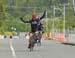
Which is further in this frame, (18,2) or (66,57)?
(18,2)

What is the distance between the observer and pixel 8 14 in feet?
543

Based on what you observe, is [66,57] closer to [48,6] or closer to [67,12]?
[67,12]

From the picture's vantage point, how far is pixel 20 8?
170625 millimetres

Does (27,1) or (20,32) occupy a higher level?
(27,1)

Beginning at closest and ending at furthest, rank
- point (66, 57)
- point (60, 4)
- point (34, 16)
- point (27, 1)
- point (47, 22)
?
point (66, 57), point (34, 16), point (47, 22), point (60, 4), point (27, 1)

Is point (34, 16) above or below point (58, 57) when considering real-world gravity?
above

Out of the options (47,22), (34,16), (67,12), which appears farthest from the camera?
(47,22)

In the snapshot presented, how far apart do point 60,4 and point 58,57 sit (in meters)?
137

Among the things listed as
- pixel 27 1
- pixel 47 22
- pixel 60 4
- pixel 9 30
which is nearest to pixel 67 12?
pixel 47 22

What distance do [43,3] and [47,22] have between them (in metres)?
46.6

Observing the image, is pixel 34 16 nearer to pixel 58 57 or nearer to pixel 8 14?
pixel 58 57

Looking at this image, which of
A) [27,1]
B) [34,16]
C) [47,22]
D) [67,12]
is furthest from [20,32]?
[34,16]

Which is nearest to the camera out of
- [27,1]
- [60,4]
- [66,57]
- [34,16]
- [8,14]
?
[66,57]

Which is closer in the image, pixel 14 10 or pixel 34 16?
→ pixel 34 16
